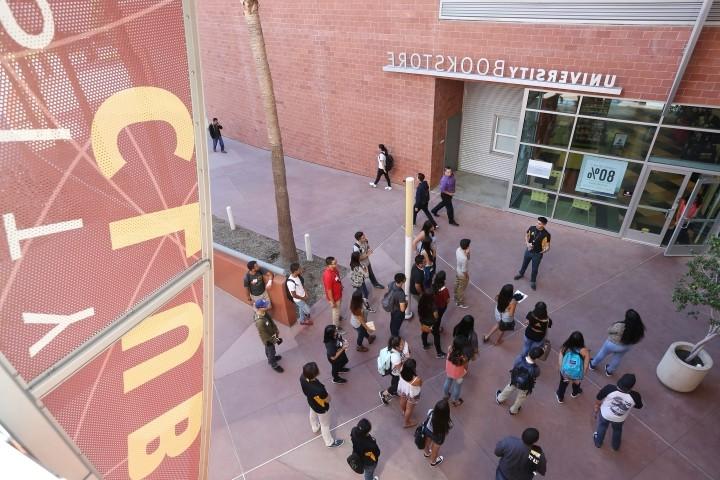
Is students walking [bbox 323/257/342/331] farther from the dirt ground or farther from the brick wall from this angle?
the brick wall

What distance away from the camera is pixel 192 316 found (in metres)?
2.81

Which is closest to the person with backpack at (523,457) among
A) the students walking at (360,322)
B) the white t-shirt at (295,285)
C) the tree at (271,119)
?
the students walking at (360,322)

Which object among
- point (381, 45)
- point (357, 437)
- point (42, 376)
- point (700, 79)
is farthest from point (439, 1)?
point (42, 376)

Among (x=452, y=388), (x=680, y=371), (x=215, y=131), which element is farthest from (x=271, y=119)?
(x=215, y=131)

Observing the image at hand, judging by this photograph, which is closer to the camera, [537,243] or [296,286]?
[296,286]

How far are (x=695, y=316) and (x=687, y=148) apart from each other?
4.35 meters

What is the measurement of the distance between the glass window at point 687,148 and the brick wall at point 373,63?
84cm

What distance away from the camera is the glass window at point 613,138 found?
371 inches

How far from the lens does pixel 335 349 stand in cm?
655

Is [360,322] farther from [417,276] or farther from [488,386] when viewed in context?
[488,386]

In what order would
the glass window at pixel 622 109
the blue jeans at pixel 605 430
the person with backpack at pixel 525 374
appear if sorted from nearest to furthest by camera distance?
the blue jeans at pixel 605 430 → the person with backpack at pixel 525 374 → the glass window at pixel 622 109

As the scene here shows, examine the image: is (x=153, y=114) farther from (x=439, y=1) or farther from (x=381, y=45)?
(x=381, y=45)

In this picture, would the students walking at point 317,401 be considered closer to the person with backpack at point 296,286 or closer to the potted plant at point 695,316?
the person with backpack at point 296,286

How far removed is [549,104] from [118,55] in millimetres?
10229
